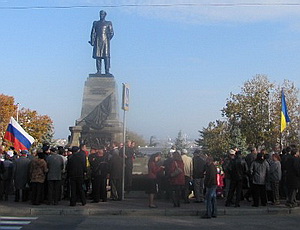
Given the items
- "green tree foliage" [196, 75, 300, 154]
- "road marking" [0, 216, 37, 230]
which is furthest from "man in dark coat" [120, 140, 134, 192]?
"green tree foliage" [196, 75, 300, 154]

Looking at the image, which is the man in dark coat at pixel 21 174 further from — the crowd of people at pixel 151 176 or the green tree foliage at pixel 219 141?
the green tree foliage at pixel 219 141

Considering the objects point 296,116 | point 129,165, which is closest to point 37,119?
point 296,116

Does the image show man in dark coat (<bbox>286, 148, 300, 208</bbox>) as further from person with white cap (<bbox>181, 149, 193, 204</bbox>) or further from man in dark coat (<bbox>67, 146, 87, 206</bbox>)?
man in dark coat (<bbox>67, 146, 87, 206</bbox>)

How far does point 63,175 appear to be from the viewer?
14.9 m

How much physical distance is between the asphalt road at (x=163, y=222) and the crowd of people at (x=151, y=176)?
1.45 m

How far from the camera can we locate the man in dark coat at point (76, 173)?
13.9m

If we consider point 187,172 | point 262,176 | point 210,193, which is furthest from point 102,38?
point 210,193

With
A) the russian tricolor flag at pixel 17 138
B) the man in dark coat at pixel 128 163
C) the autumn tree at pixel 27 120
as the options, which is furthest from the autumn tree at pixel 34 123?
the man in dark coat at pixel 128 163

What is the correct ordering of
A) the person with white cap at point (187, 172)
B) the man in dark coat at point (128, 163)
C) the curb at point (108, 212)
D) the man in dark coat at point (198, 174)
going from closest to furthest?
the curb at point (108, 212) → the man in dark coat at point (198, 174) → the person with white cap at point (187, 172) → the man in dark coat at point (128, 163)

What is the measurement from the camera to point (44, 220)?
11.9 metres

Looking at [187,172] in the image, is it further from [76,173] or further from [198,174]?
[76,173]

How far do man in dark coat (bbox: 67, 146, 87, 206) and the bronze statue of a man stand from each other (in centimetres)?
1274

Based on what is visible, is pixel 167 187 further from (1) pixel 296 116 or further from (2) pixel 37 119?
(2) pixel 37 119

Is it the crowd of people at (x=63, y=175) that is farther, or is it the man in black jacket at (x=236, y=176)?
the man in black jacket at (x=236, y=176)
